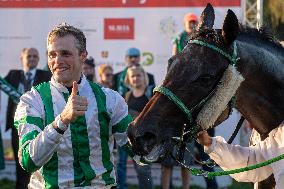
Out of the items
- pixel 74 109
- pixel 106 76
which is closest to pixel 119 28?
pixel 106 76

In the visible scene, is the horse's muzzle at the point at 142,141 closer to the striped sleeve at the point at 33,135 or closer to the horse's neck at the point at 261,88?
the striped sleeve at the point at 33,135

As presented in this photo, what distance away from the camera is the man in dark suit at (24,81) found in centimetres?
862

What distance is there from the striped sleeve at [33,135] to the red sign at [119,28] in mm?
5790

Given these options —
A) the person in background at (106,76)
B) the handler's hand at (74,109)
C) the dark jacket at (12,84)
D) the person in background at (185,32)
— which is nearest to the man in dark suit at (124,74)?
the person in background at (106,76)

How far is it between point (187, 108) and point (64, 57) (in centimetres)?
75

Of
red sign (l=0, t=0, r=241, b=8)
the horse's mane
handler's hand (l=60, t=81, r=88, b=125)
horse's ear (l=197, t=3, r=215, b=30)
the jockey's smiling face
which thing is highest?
red sign (l=0, t=0, r=241, b=8)

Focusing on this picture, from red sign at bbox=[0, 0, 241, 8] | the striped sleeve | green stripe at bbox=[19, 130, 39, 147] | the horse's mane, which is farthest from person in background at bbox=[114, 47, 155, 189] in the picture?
green stripe at bbox=[19, 130, 39, 147]

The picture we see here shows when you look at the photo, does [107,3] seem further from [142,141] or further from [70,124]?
[142,141]

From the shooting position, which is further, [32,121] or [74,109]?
[32,121]

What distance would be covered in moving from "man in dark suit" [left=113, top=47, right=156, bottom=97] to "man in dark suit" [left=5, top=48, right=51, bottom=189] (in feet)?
3.30

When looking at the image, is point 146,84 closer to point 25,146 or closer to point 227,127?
point 227,127

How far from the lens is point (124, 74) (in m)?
9.16

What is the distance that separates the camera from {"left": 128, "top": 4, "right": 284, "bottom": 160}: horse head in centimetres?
351

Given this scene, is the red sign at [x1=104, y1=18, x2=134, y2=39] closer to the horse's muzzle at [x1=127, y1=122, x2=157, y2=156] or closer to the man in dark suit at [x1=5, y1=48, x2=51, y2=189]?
the man in dark suit at [x1=5, y1=48, x2=51, y2=189]
